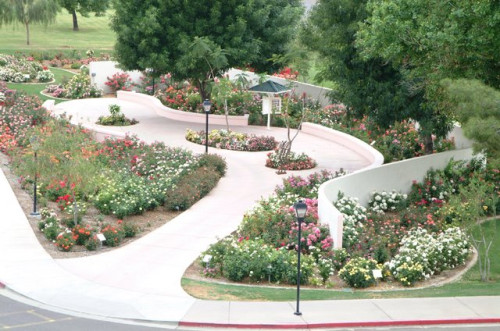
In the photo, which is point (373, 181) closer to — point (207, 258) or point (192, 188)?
point (192, 188)

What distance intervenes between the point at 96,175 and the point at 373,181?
27.6 feet

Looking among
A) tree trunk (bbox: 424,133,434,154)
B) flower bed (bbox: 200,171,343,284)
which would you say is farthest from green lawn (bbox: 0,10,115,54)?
flower bed (bbox: 200,171,343,284)

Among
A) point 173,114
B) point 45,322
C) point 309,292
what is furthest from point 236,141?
point 45,322

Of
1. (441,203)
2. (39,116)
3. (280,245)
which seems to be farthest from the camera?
(39,116)

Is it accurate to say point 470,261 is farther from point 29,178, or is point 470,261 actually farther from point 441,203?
point 29,178

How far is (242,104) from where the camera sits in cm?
3800

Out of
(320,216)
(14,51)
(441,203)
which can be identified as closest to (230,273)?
(320,216)

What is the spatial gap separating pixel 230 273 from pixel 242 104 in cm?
2040

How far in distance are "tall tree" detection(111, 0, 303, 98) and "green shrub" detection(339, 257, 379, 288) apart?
56.4ft

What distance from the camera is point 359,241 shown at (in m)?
20.7

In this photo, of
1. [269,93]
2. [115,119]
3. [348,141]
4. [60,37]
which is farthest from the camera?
[60,37]

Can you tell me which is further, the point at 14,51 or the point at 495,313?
the point at 14,51

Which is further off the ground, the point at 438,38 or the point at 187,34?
the point at 438,38

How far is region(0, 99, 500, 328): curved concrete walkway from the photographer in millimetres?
15438
